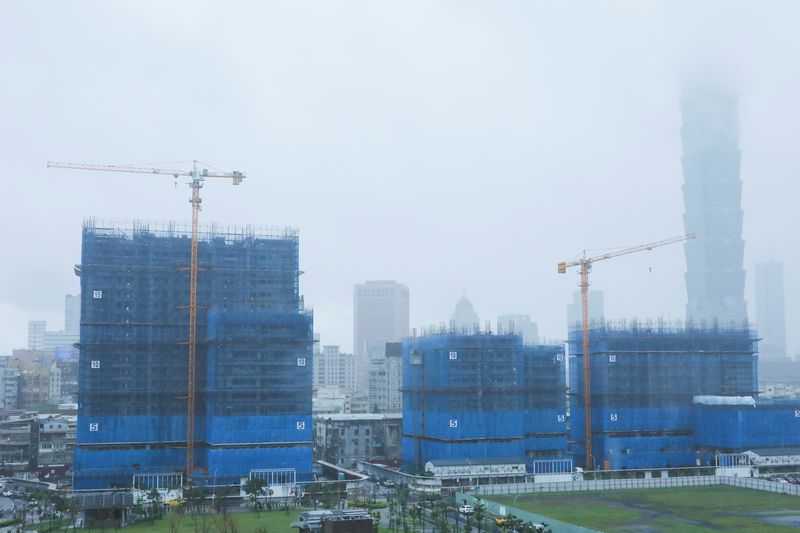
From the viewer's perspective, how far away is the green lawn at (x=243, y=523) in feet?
316

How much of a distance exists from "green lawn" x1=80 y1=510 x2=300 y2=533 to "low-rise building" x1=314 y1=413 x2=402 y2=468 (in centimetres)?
6421

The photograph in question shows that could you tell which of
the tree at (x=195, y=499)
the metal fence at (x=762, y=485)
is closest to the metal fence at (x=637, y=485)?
the metal fence at (x=762, y=485)

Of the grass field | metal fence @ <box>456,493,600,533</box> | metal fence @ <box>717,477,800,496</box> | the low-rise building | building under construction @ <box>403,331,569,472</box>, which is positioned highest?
building under construction @ <box>403,331,569,472</box>

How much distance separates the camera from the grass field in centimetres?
9856

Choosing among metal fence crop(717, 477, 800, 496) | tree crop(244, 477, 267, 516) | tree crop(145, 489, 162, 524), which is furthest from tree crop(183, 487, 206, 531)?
metal fence crop(717, 477, 800, 496)

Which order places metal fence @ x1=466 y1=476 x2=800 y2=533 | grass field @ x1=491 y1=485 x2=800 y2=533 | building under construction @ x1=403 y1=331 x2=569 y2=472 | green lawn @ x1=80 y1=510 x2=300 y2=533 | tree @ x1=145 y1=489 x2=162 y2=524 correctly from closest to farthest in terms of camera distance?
green lawn @ x1=80 y1=510 x2=300 y2=533 < grass field @ x1=491 y1=485 x2=800 y2=533 < tree @ x1=145 y1=489 x2=162 y2=524 < metal fence @ x1=466 y1=476 x2=800 y2=533 < building under construction @ x1=403 y1=331 x2=569 y2=472

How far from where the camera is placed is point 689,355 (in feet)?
515

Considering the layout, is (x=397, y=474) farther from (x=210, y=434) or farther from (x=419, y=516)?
(x=419, y=516)

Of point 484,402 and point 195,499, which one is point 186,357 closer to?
point 195,499

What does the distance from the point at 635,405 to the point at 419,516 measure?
2520 inches

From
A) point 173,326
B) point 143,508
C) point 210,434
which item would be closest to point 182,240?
point 173,326

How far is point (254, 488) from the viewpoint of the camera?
118312 mm

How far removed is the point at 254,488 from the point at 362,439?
60.1 metres

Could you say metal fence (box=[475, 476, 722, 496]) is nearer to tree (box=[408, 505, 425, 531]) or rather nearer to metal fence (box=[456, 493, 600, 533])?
metal fence (box=[456, 493, 600, 533])
